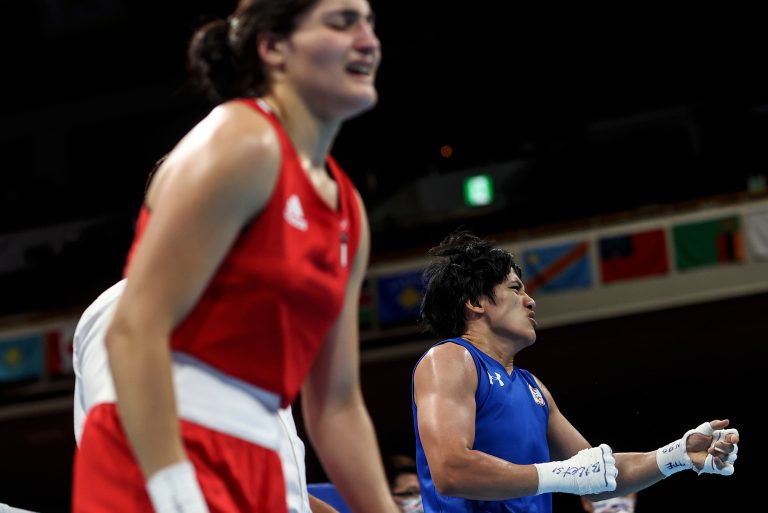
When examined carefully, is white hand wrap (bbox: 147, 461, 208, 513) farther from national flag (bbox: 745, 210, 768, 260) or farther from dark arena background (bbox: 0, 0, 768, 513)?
national flag (bbox: 745, 210, 768, 260)

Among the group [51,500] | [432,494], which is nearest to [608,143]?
[51,500]

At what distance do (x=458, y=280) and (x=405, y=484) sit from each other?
2450 millimetres

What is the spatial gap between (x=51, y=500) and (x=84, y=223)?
133 inches

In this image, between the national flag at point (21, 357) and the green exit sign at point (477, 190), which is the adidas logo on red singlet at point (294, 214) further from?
the green exit sign at point (477, 190)

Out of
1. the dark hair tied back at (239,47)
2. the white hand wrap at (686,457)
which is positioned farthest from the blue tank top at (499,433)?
the dark hair tied back at (239,47)

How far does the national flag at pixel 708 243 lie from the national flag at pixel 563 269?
Result: 81 cm

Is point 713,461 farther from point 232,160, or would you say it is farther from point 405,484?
point 405,484

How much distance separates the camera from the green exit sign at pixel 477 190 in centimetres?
1101

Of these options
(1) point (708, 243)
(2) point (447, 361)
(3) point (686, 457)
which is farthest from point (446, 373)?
(1) point (708, 243)

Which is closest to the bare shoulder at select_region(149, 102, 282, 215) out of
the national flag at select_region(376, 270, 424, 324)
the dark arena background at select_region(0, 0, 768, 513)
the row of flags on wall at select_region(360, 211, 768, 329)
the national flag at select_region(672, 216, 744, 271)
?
the dark arena background at select_region(0, 0, 768, 513)

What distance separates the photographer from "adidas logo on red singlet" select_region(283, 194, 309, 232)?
4.69ft

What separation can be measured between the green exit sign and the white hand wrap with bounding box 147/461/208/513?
9.77 metres

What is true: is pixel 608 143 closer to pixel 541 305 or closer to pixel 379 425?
pixel 541 305

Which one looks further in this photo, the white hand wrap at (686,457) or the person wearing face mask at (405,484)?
the person wearing face mask at (405,484)
